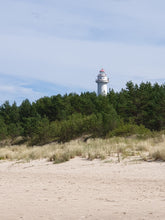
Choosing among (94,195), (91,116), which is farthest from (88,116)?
(94,195)

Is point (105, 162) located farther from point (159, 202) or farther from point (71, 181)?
point (159, 202)

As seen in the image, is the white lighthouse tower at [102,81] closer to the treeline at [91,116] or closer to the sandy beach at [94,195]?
the treeline at [91,116]

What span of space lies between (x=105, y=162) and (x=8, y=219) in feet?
33.3

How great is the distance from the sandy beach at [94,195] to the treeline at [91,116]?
66.2 feet

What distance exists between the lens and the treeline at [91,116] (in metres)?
39.9

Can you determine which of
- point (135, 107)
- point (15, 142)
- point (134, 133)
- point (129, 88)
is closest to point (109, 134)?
point (134, 133)

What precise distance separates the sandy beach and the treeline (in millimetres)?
20165

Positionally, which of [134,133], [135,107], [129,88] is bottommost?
[134,133]

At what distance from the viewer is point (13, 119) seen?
6012cm

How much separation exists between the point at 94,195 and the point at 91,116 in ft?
110

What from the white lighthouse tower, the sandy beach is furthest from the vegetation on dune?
the white lighthouse tower

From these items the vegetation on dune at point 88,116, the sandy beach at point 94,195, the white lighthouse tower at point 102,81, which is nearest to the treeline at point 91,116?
the vegetation on dune at point 88,116

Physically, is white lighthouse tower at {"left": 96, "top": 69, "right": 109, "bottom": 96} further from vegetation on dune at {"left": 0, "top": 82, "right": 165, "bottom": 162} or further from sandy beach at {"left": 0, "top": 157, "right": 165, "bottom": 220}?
sandy beach at {"left": 0, "top": 157, "right": 165, "bottom": 220}

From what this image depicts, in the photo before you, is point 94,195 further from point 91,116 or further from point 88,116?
point 88,116
